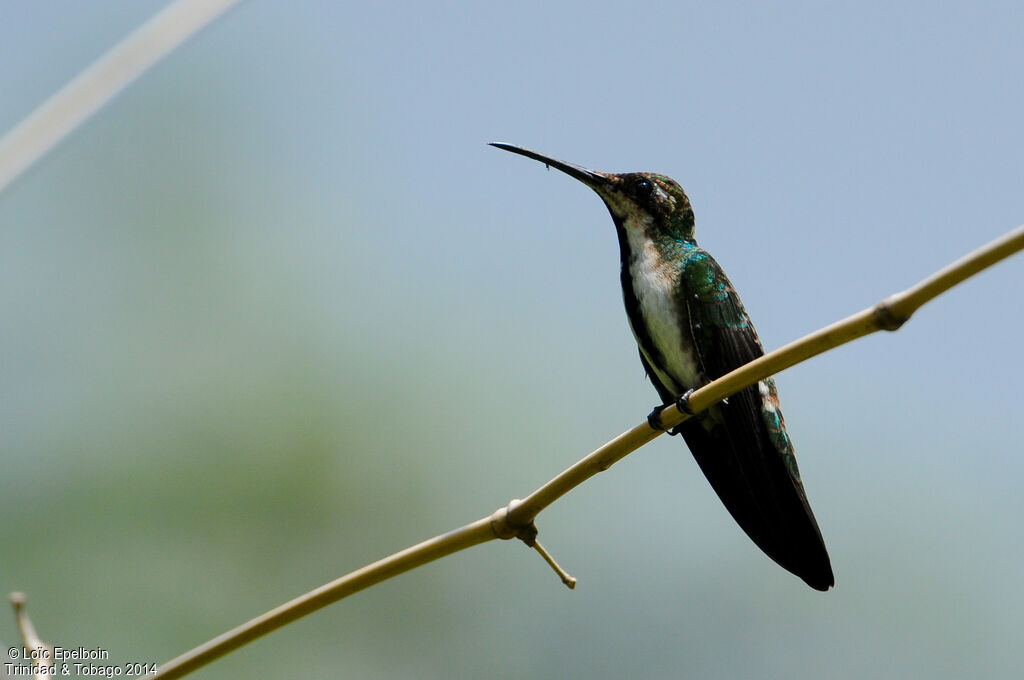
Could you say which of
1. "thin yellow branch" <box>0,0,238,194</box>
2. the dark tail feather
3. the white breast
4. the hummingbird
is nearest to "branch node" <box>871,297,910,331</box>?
"thin yellow branch" <box>0,0,238,194</box>

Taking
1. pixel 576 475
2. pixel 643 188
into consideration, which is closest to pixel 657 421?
pixel 576 475

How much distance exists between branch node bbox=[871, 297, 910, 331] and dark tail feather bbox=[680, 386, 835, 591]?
1657 millimetres

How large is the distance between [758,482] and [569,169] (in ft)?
4.79

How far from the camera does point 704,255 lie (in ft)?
13.1

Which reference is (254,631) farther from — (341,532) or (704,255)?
(341,532)

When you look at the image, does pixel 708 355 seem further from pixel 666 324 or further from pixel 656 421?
pixel 656 421

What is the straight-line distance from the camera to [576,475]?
2.17 meters

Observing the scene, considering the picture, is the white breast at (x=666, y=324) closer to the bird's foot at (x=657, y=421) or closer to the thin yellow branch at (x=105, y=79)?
the bird's foot at (x=657, y=421)

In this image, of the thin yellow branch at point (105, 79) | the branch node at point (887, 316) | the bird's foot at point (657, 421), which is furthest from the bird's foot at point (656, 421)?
the thin yellow branch at point (105, 79)

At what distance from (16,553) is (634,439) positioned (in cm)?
616

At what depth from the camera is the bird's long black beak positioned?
13.2ft

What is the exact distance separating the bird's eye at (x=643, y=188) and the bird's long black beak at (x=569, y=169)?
0.13m

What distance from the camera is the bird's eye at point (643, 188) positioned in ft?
13.6

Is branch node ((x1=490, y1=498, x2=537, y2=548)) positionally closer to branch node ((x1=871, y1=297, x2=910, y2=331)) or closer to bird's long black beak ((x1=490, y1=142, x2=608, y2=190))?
branch node ((x1=871, y1=297, x2=910, y2=331))
